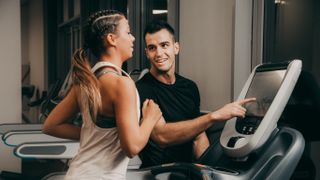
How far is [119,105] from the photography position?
1.32m

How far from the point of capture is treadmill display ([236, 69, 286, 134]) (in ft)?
5.03

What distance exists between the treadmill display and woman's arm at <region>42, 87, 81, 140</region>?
608mm

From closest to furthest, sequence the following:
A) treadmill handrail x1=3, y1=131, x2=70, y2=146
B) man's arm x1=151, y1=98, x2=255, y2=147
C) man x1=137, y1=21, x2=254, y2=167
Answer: man's arm x1=151, y1=98, x2=255, y2=147, man x1=137, y1=21, x2=254, y2=167, treadmill handrail x1=3, y1=131, x2=70, y2=146

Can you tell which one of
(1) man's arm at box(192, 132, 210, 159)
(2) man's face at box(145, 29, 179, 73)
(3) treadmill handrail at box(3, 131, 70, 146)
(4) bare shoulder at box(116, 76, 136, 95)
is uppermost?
(2) man's face at box(145, 29, 179, 73)

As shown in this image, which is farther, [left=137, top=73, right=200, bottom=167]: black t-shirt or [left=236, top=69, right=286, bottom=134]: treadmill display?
[left=137, top=73, right=200, bottom=167]: black t-shirt

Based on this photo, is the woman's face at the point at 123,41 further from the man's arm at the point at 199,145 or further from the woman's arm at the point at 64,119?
the man's arm at the point at 199,145

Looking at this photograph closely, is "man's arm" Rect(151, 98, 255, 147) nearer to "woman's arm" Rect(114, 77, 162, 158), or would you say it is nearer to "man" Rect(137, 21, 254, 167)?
"man" Rect(137, 21, 254, 167)

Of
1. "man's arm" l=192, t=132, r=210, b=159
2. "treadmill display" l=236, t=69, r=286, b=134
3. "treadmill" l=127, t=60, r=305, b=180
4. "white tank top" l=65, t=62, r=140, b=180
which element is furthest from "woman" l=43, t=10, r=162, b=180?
"man's arm" l=192, t=132, r=210, b=159

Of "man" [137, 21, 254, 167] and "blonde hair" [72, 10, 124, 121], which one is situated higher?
"blonde hair" [72, 10, 124, 121]

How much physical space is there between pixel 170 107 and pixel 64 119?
0.72 m

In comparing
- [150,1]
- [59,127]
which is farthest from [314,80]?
[150,1]

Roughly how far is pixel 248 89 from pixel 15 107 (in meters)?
2.82

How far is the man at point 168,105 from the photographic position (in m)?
1.96

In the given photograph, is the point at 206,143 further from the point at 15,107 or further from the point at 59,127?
the point at 15,107
